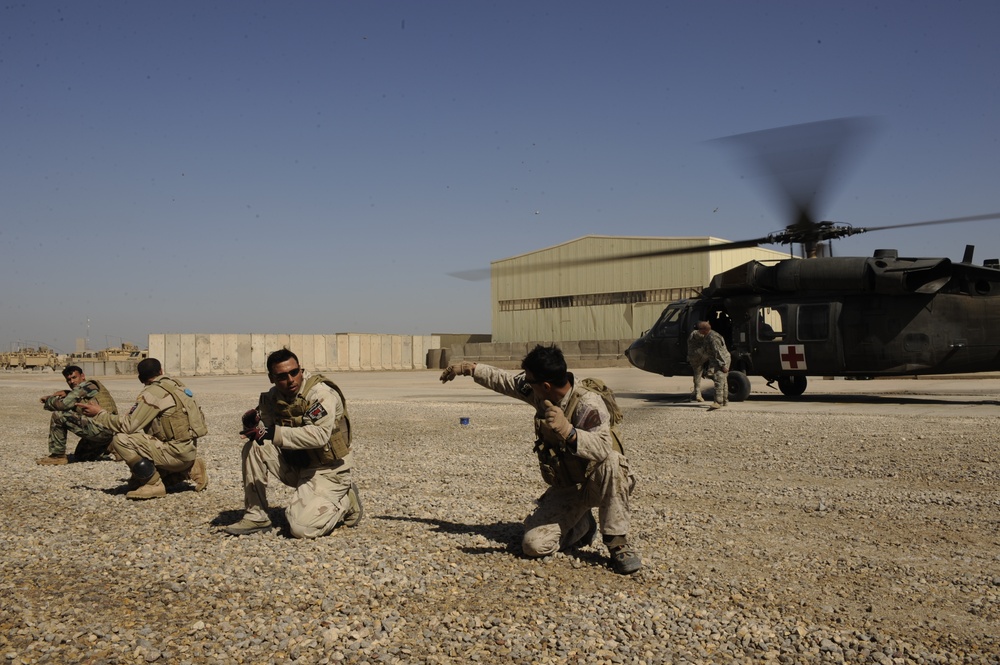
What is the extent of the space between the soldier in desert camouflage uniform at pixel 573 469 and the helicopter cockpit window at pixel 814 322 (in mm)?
11333

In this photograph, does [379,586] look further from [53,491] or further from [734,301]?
[734,301]

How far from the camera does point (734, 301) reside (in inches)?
639

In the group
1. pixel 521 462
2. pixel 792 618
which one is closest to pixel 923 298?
pixel 521 462

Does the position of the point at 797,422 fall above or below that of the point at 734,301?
below

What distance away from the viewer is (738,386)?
52.2 feet

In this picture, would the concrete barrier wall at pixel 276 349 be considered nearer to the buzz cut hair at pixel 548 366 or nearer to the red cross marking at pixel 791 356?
the red cross marking at pixel 791 356

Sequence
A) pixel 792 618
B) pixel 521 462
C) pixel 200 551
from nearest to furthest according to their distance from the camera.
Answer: pixel 792 618 < pixel 200 551 < pixel 521 462

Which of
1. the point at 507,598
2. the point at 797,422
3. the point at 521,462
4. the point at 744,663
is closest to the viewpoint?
the point at 744,663

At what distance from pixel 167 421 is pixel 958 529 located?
635 cm

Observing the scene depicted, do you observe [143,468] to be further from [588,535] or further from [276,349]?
[276,349]

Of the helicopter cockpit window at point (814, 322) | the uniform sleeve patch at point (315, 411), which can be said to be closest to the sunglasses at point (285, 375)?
the uniform sleeve patch at point (315, 411)

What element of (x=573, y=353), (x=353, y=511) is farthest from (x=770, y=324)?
(x=573, y=353)

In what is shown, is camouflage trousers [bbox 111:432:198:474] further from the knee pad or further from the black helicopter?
the black helicopter

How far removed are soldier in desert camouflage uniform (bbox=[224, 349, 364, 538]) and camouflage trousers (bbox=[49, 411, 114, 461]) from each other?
4.46 m
